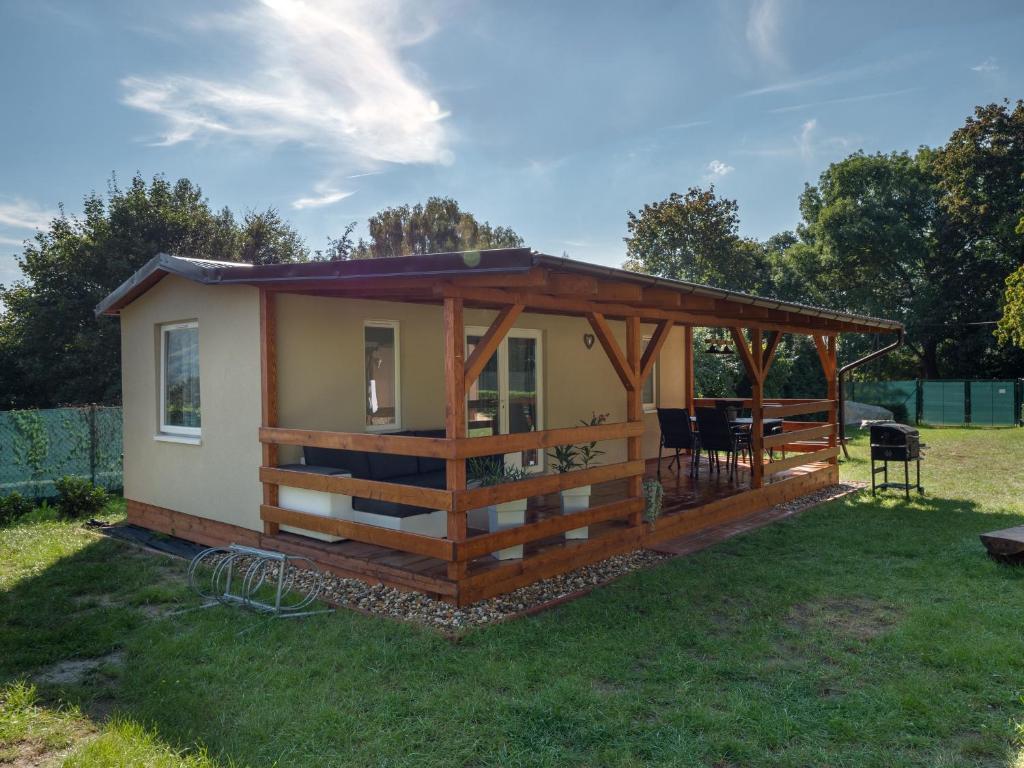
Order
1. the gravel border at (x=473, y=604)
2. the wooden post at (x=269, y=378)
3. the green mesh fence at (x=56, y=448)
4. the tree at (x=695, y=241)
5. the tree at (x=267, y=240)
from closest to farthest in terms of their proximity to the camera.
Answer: the gravel border at (x=473, y=604)
the wooden post at (x=269, y=378)
the green mesh fence at (x=56, y=448)
the tree at (x=267, y=240)
the tree at (x=695, y=241)

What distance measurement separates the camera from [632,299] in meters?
5.59

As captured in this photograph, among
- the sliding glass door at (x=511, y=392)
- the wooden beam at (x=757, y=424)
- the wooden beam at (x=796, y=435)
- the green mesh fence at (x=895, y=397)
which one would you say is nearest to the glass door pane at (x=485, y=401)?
the sliding glass door at (x=511, y=392)

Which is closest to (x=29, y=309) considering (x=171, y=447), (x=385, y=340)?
(x=171, y=447)

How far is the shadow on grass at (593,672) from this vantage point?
3021mm

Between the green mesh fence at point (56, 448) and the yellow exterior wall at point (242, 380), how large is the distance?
266 cm

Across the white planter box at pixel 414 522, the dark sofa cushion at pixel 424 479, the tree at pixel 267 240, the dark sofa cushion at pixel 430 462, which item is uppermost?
the tree at pixel 267 240

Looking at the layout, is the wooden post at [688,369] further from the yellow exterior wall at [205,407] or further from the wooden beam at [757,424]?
the yellow exterior wall at [205,407]

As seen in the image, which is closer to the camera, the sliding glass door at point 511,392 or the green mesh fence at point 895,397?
the sliding glass door at point 511,392

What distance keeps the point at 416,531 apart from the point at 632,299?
271 cm

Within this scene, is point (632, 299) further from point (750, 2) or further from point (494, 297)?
point (750, 2)

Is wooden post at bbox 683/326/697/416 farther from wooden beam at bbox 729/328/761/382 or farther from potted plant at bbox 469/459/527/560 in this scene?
potted plant at bbox 469/459/527/560

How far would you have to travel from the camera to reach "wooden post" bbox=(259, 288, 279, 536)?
236 inches

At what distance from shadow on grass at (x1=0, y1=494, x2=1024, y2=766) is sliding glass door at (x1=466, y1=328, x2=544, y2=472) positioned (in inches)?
128

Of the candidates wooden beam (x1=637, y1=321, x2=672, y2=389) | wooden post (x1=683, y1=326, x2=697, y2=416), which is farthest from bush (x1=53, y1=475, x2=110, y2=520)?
wooden post (x1=683, y1=326, x2=697, y2=416)
